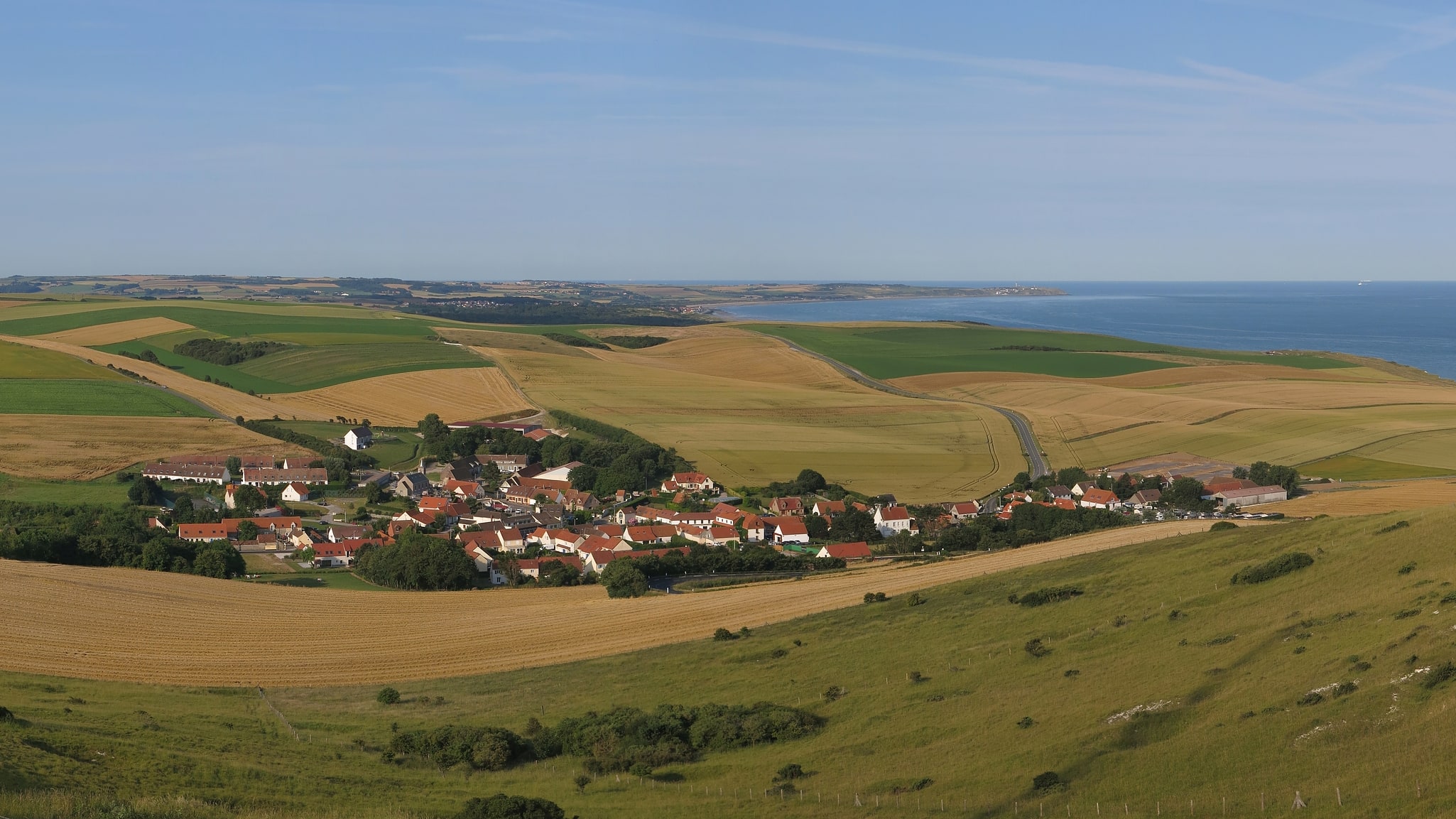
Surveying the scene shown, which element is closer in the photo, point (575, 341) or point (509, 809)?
point (509, 809)

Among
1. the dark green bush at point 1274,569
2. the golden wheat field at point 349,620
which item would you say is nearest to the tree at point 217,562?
the golden wheat field at point 349,620

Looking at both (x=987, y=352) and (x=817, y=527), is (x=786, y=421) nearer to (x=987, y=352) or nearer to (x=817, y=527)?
(x=817, y=527)

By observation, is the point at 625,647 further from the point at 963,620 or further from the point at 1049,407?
the point at 1049,407

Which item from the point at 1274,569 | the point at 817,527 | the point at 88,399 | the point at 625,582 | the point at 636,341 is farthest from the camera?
the point at 636,341

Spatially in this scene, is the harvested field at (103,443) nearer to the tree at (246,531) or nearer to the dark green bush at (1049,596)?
the tree at (246,531)

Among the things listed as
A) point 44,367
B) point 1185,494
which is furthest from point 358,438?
point 1185,494

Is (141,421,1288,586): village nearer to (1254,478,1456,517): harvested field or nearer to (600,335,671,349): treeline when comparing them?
(1254,478,1456,517): harvested field
